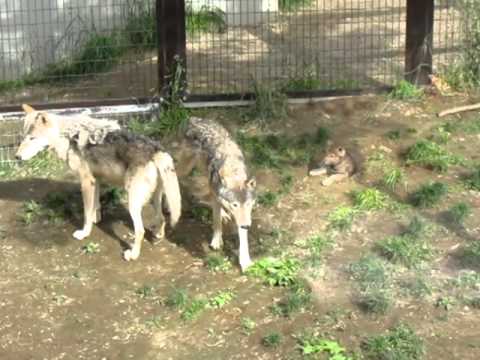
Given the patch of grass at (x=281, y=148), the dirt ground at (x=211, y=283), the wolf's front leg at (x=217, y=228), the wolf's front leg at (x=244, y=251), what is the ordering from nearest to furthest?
the dirt ground at (x=211, y=283), the wolf's front leg at (x=244, y=251), the wolf's front leg at (x=217, y=228), the patch of grass at (x=281, y=148)

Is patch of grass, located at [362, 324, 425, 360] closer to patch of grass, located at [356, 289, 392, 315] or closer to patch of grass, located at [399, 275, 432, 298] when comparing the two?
patch of grass, located at [356, 289, 392, 315]

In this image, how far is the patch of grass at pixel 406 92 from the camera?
9.77 meters

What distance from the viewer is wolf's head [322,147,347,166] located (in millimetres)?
8250

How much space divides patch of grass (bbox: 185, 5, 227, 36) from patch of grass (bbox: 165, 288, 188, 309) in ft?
18.2

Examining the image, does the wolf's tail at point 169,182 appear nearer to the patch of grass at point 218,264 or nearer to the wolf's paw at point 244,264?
the patch of grass at point 218,264

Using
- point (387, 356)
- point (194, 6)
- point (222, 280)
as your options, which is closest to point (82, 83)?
point (194, 6)

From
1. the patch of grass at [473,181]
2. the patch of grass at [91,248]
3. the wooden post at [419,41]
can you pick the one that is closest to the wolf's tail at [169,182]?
the patch of grass at [91,248]

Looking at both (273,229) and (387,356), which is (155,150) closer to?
(273,229)

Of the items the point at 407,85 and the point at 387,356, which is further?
the point at 407,85

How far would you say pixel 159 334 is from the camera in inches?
246

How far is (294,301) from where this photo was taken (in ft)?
20.8

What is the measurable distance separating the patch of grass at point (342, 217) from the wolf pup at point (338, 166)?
18.5 inches

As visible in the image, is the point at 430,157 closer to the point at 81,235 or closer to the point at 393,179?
the point at 393,179

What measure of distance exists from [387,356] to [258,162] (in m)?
3.25
